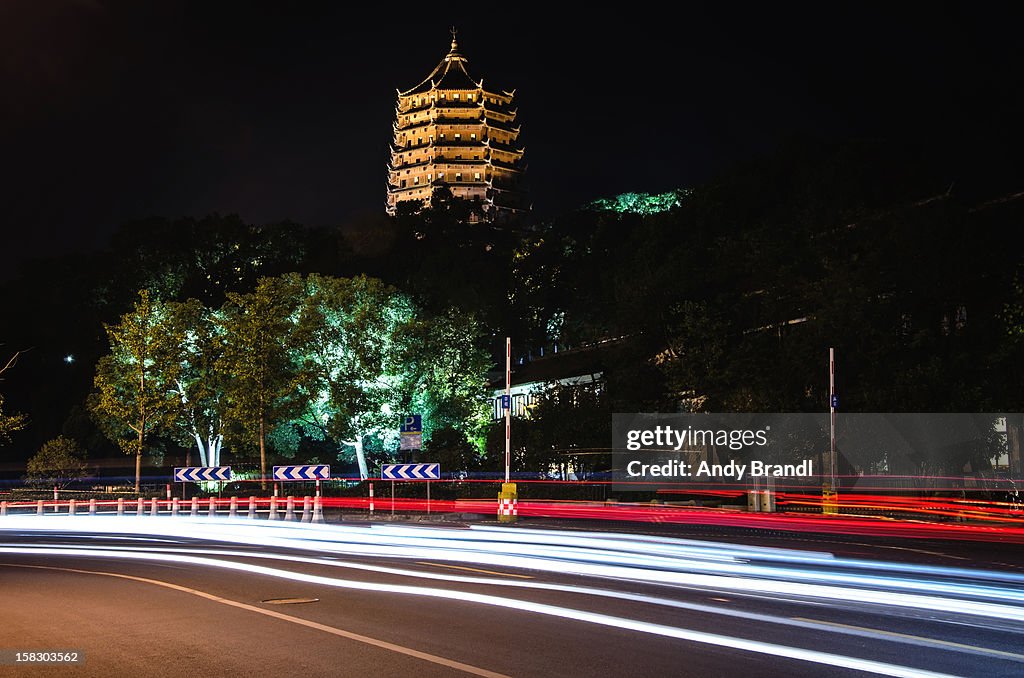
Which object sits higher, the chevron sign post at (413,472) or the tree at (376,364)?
the tree at (376,364)

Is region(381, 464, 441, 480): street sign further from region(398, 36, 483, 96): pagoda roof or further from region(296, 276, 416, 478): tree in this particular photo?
region(398, 36, 483, 96): pagoda roof

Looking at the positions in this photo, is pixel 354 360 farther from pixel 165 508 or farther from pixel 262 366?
pixel 165 508

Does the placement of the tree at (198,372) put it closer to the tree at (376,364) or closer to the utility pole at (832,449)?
the tree at (376,364)

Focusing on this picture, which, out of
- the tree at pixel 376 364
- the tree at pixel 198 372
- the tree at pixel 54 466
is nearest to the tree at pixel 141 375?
the tree at pixel 198 372

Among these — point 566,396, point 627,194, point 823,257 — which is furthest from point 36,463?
point 627,194

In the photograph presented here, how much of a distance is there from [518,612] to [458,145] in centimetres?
14977

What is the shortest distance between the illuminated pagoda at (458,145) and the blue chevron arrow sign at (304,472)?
119 m

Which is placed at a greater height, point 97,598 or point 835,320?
point 835,320

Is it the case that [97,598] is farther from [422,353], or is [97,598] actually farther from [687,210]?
[687,210]

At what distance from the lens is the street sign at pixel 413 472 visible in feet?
119

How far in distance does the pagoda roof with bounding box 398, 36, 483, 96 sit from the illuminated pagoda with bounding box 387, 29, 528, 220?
143 mm

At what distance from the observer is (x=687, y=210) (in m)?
68.2

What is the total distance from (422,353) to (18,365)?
49.6 metres

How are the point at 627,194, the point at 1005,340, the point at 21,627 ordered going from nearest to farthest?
the point at 21,627
the point at 1005,340
the point at 627,194
